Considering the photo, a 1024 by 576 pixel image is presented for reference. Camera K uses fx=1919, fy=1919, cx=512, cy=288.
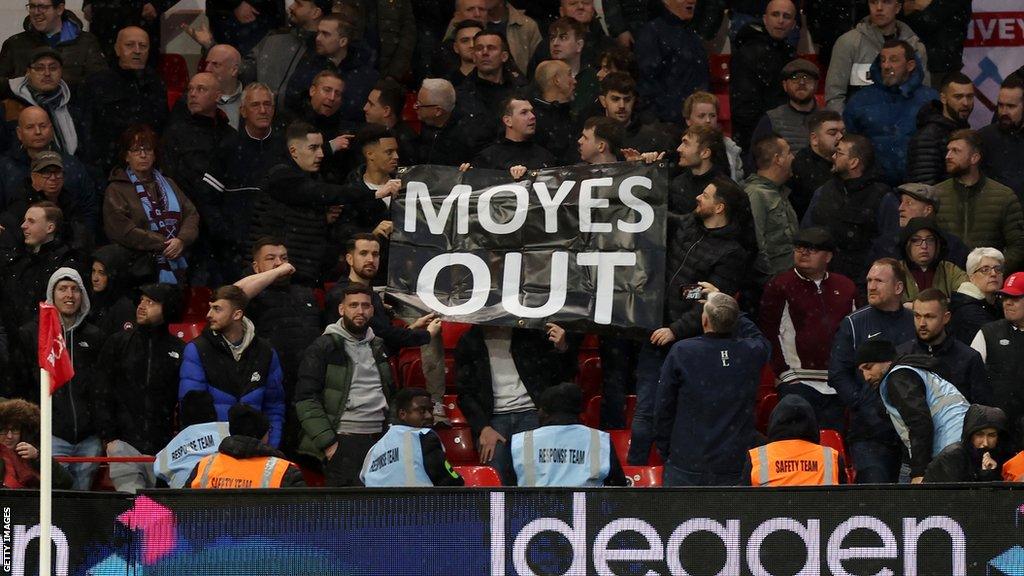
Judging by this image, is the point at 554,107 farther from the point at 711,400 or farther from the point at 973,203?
the point at 711,400

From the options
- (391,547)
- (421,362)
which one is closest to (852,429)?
(421,362)

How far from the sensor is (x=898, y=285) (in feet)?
40.0

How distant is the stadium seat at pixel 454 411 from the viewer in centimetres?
1284

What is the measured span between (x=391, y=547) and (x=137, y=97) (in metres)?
7.45

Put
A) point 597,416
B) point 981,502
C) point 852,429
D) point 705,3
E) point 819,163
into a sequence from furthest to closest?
point 705,3 → point 819,163 → point 597,416 → point 852,429 → point 981,502

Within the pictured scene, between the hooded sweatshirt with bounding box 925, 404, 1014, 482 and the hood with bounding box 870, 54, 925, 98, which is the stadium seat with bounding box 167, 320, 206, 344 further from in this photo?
the hood with bounding box 870, 54, 925, 98

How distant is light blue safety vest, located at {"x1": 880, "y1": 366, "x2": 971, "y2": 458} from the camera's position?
1084cm

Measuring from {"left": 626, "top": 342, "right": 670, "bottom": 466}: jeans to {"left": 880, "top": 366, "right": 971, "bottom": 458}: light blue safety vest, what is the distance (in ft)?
5.15

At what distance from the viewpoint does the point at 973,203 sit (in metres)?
14.0

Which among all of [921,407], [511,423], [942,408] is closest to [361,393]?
[511,423]

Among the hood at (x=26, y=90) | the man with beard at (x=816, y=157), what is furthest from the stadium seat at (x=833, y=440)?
the hood at (x=26, y=90)

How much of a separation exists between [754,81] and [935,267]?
3.19m

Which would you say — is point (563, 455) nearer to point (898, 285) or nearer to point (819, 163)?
point (898, 285)

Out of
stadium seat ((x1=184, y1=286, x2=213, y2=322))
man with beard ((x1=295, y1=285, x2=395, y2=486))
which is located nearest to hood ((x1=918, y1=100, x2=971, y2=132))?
man with beard ((x1=295, y1=285, x2=395, y2=486))
